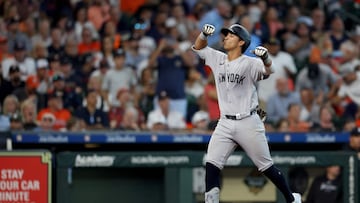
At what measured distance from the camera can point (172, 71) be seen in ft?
52.5

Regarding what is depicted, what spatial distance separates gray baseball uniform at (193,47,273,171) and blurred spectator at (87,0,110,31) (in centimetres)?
780

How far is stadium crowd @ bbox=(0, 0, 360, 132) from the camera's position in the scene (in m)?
14.8

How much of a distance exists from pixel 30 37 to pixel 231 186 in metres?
5.40

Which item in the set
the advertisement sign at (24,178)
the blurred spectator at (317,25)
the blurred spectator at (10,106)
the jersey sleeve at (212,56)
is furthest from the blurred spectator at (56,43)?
the jersey sleeve at (212,56)

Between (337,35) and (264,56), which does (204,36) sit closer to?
(264,56)

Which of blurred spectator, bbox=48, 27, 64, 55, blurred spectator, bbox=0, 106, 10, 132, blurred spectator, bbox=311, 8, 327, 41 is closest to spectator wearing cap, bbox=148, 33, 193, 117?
blurred spectator, bbox=48, 27, 64, 55

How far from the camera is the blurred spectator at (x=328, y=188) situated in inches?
477

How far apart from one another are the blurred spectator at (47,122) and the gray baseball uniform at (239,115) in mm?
4276

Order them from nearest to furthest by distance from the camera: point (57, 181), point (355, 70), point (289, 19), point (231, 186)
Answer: point (57, 181) → point (231, 186) → point (355, 70) → point (289, 19)

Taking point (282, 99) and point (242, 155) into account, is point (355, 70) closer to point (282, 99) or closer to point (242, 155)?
point (282, 99)

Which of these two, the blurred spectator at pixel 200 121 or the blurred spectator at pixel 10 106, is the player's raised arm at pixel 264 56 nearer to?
the blurred spectator at pixel 200 121

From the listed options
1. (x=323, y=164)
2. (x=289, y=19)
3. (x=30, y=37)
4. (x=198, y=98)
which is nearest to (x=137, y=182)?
(x=323, y=164)

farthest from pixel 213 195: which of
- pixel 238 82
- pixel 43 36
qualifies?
pixel 43 36

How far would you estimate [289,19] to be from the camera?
60.5ft
